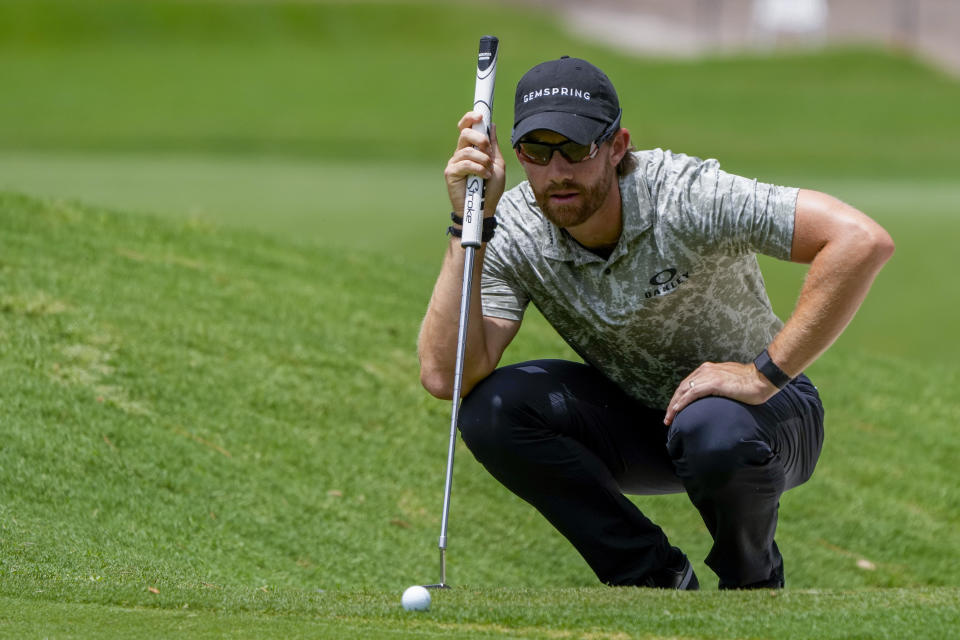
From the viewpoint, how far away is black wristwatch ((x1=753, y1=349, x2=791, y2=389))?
11.2 feet

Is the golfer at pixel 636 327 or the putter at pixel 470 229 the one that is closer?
the golfer at pixel 636 327

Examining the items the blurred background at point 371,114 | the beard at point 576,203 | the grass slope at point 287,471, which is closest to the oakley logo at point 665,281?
the beard at point 576,203

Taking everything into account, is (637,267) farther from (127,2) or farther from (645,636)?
(127,2)

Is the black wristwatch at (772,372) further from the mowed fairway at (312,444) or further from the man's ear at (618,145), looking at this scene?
the man's ear at (618,145)

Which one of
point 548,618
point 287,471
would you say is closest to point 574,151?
point 548,618

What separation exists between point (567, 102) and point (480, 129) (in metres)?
0.29

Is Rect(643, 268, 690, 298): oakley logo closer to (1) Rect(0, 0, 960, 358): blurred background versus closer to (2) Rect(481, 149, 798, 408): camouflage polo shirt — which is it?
(2) Rect(481, 149, 798, 408): camouflage polo shirt

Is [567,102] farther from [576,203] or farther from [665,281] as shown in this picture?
[665,281]

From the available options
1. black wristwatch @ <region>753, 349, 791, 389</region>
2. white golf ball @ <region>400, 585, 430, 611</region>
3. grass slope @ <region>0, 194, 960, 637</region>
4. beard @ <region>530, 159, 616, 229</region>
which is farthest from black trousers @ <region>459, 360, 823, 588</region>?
white golf ball @ <region>400, 585, 430, 611</region>

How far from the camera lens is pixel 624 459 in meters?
3.92

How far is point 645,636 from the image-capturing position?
9.09 feet

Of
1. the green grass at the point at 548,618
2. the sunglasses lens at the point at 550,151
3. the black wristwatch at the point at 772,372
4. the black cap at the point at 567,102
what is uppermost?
the black cap at the point at 567,102

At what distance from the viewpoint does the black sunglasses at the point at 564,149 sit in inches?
135

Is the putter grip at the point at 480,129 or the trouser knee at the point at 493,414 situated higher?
the putter grip at the point at 480,129
